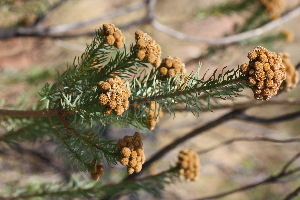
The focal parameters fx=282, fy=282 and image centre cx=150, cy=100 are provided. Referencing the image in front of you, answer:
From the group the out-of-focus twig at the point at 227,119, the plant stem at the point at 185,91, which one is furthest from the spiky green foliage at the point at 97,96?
the out-of-focus twig at the point at 227,119

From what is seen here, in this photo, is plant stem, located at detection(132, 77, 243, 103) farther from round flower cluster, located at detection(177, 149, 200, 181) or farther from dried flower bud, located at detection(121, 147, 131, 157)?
round flower cluster, located at detection(177, 149, 200, 181)

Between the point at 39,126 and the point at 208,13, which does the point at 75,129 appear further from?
the point at 208,13

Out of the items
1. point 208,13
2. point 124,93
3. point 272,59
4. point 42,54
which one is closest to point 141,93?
point 124,93

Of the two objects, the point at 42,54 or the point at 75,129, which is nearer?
the point at 75,129

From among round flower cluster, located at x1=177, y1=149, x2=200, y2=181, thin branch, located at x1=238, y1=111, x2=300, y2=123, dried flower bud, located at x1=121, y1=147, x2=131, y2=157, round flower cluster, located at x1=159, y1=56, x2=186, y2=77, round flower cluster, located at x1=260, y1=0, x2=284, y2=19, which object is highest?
round flower cluster, located at x1=260, y1=0, x2=284, y2=19

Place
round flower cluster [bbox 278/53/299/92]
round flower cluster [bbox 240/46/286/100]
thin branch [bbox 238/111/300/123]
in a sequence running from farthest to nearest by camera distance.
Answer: thin branch [bbox 238/111/300/123] < round flower cluster [bbox 278/53/299/92] < round flower cluster [bbox 240/46/286/100]

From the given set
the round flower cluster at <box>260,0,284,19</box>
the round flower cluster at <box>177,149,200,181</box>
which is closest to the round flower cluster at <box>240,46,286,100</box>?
the round flower cluster at <box>177,149,200,181</box>

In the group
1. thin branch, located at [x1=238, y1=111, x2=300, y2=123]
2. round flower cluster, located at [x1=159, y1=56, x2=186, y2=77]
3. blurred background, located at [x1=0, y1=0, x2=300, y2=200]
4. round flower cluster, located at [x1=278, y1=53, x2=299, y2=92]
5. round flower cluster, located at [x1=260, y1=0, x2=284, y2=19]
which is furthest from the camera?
blurred background, located at [x1=0, y1=0, x2=300, y2=200]

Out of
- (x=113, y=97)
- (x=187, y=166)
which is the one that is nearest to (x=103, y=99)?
(x=113, y=97)
